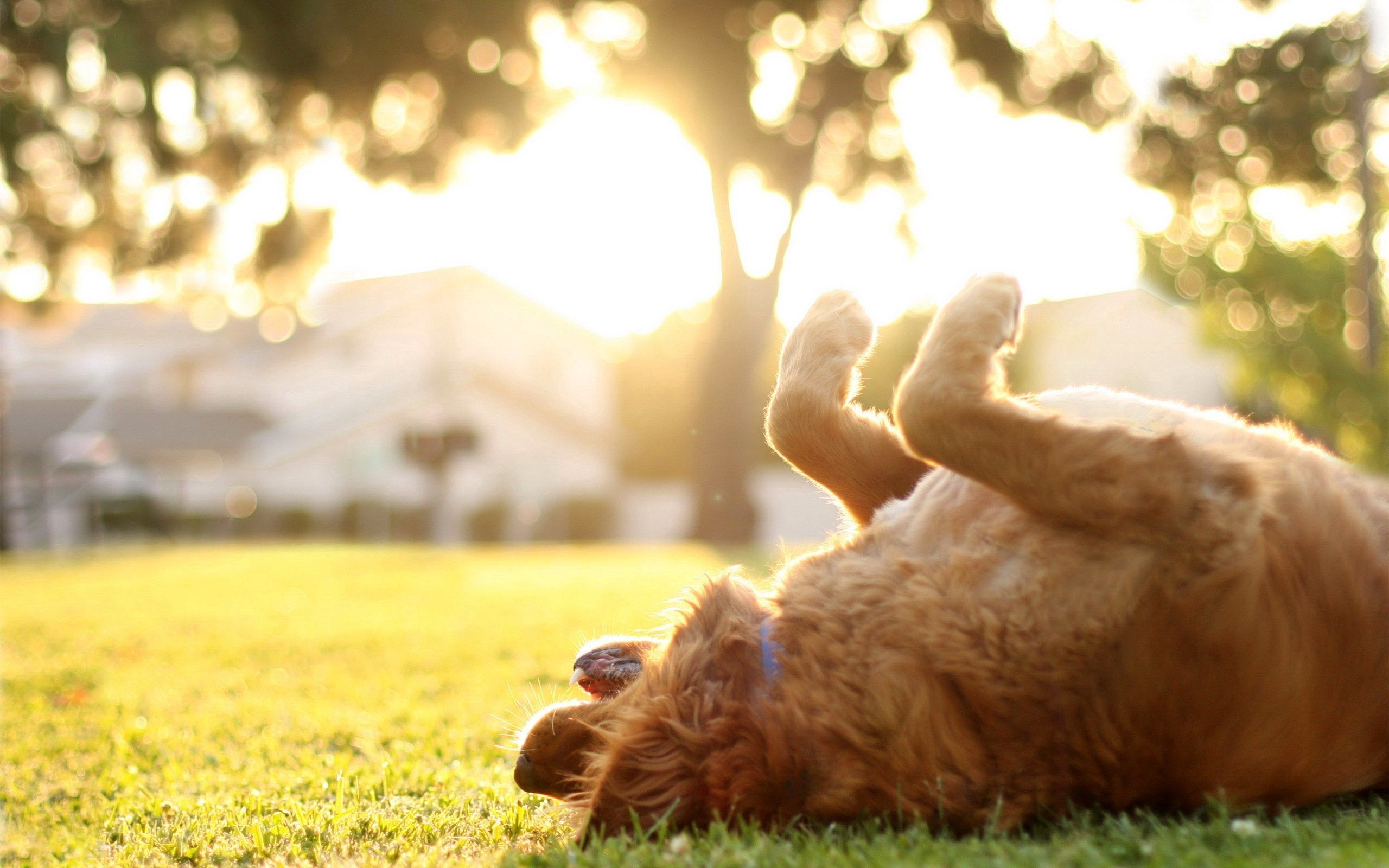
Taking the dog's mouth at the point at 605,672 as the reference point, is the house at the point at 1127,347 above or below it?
above

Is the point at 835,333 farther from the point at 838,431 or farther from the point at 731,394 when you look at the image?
the point at 731,394

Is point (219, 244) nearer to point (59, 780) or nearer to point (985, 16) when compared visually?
point (985, 16)

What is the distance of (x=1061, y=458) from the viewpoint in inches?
79.3

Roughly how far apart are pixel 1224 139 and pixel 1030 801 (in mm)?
12401

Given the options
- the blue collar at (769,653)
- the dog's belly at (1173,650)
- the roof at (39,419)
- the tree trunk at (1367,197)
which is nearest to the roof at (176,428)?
the roof at (39,419)

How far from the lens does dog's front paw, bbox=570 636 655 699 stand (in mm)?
2412

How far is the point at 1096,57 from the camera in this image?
1588cm

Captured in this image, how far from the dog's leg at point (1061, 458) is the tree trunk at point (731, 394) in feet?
51.2

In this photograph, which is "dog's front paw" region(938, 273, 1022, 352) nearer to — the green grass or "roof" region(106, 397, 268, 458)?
the green grass

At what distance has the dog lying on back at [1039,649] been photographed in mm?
1974

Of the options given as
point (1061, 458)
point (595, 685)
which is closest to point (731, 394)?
point (595, 685)

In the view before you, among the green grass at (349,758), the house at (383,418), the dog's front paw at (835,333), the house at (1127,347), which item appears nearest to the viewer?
the green grass at (349,758)

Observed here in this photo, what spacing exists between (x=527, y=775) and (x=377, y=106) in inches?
554

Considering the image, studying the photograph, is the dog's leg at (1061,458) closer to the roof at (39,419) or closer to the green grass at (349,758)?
the green grass at (349,758)
